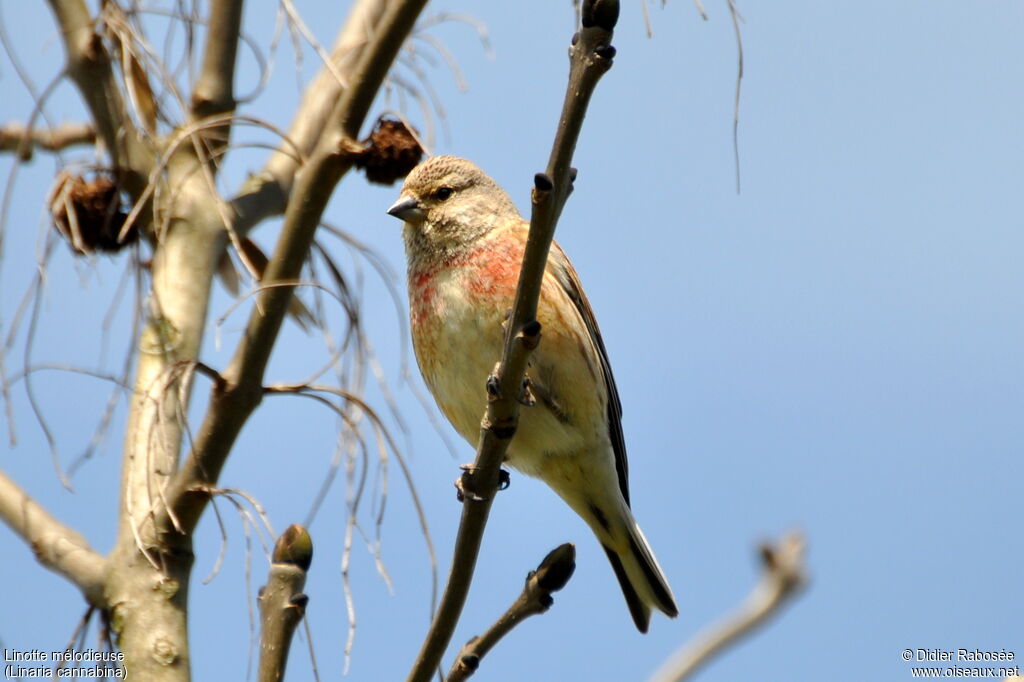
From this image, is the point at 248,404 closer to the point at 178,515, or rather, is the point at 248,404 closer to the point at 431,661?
the point at 178,515

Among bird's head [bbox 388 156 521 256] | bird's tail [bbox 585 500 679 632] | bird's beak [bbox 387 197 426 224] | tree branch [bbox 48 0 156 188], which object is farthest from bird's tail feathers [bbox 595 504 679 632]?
tree branch [bbox 48 0 156 188]

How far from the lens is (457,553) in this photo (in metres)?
3.02

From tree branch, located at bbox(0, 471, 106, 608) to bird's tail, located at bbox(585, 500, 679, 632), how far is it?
85.3 inches

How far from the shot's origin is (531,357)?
4371 millimetres

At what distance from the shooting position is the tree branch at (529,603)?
2.90 metres

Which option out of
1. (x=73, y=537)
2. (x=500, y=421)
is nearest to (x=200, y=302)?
(x=73, y=537)

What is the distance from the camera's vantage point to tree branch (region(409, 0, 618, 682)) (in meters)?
2.44

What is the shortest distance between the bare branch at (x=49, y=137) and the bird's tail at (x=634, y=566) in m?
2.54

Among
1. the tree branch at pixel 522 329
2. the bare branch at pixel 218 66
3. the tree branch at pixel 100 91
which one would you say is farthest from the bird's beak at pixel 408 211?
the tree branch at pixel 522 329

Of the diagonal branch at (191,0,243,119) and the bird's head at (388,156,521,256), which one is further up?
the diagonal branch at (191,0,243,119)

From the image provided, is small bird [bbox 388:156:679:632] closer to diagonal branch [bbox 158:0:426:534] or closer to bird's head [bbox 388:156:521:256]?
bird's head [bbox 388:156:521:256]

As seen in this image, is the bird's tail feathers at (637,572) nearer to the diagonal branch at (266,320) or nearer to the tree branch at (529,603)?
the diagonal branch at (266,320)

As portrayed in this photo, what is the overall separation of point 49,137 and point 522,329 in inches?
101

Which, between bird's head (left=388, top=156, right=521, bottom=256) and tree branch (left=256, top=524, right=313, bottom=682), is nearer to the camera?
tree branch (left=256, top=524, right=313, bottom=682)
